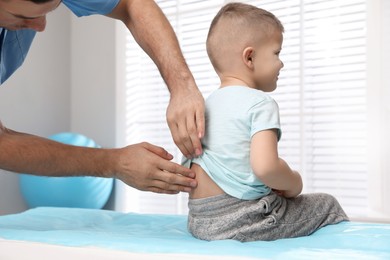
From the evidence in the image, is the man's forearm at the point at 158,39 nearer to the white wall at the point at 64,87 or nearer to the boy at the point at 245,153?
the boy at the point at 245,153

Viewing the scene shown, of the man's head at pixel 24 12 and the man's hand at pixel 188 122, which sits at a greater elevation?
the man's head at pixel 24 12

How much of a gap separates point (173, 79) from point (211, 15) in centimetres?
202

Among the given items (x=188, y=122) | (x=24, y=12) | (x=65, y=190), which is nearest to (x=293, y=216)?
(x=188, y=122)

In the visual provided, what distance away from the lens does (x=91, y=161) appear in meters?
1.48

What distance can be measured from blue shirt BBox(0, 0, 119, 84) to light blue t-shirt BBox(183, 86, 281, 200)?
0.78m

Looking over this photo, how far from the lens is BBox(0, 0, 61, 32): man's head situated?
1291mm

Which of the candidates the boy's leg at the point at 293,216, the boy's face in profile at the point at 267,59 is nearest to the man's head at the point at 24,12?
the boy's face in profile at the point at 267,59

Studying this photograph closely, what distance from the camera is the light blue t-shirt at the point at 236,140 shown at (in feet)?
4.09

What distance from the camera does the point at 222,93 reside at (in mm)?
1326

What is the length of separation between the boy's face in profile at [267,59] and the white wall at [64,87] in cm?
252

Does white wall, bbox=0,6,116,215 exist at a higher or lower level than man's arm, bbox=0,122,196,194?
higher

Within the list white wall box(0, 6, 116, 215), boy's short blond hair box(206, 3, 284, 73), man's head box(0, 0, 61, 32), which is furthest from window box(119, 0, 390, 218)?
man's head box(0, 0, 61, 32)

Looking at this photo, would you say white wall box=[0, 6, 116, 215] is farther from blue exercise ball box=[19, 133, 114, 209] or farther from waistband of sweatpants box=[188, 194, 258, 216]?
waistband of sweatpants box=[188, 194, 258, 216]

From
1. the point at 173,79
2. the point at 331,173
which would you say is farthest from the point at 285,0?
the point at 173,79
